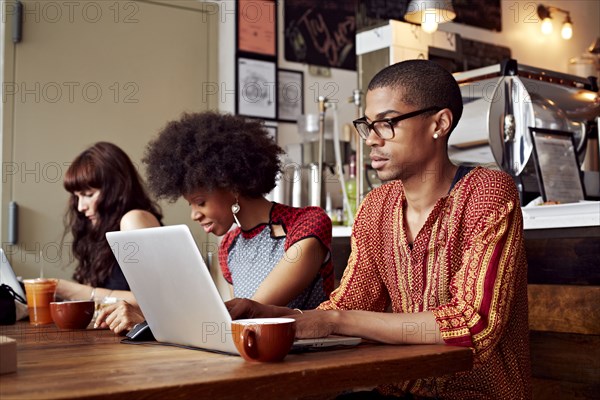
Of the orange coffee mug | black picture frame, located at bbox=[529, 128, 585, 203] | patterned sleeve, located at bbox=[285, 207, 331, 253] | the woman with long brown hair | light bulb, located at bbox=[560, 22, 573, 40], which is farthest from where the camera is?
light bulb, located at bbox=[560, 22, 573, 40]

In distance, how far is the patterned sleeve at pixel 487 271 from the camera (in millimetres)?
1321

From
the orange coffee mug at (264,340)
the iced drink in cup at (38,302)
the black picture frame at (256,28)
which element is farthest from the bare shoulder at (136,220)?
the black picture frame at (256,28)

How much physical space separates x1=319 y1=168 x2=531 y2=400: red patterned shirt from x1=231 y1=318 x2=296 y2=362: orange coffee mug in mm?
335

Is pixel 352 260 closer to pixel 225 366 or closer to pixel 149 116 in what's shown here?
pixel 225 366

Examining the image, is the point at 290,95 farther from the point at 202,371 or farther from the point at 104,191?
the point at 202,371

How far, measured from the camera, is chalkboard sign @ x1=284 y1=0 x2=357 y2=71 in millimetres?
4391

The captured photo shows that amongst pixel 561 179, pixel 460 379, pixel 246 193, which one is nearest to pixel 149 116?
pixel 246 193

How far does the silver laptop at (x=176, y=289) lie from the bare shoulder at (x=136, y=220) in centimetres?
119

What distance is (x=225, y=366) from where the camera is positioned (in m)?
1.08

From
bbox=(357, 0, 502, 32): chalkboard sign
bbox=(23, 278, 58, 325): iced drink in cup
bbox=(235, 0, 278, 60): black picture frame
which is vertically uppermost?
bbox=(357, 0, 502, 32): chalkboard sign

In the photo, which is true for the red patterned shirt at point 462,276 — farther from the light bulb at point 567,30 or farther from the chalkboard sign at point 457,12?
the light bulb at point 567,30

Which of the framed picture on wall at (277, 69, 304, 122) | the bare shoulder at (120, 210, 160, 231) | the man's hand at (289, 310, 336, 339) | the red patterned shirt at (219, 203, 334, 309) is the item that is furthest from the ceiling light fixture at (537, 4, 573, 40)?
the man's hand at (289, 310, 336, 339)

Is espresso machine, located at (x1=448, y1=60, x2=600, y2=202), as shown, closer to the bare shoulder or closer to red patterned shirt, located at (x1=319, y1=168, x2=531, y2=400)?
red patterned shirt, located at (x1=319, y1=168, x2=531, y2=400)

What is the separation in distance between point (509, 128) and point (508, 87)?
5.9 inches
